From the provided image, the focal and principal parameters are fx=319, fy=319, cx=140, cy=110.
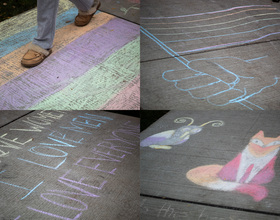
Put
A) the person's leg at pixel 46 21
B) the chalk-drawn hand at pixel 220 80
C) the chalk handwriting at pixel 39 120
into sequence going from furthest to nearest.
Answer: the person's leg at pixel 46 21, the chalk-drawn hand at pixel 220 80, the chalk handwriting at pixel 39 120

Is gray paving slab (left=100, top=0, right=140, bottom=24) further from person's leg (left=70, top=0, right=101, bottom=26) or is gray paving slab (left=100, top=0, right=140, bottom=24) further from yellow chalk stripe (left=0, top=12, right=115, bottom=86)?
person's leg (left=70, top=0, right=101, bottom=26)

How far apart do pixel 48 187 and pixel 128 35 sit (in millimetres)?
2419

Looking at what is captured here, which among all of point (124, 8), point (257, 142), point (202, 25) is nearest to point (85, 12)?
point (124, 8)

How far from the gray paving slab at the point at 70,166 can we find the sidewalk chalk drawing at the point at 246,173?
47 cm

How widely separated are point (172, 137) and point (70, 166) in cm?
85

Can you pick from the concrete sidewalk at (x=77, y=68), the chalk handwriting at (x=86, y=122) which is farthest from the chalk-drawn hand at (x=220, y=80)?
the chalk handwriting at (x=86, y=122)

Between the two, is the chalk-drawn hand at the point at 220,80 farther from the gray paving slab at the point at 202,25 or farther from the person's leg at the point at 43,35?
the person's leg at the point at 43,35

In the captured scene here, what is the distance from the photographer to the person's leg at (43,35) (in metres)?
3.37

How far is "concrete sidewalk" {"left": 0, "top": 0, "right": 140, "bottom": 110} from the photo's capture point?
3.07 metres

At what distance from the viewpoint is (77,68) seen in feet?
11.2

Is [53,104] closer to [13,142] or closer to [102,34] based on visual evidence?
[13,142]

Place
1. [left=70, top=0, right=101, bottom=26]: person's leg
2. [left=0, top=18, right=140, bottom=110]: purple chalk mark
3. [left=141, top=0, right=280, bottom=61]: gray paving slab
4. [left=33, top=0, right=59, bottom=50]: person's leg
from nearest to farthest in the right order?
[left=0, top=18, right=140, bottom=110]: purple chalk mark < [left=33, top=0, right=59, bottom=50]: person's leg < [left=141, top=0, right=280, bottom=61]: gray paving slab < [left=70, top=0, right=101, bottom=26]: person's leg

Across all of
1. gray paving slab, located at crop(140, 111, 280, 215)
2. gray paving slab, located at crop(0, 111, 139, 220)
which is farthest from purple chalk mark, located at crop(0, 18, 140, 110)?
gray paving slab, located at crop(140, 111, 280, 215)

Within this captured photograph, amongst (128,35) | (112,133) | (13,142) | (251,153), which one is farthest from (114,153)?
(128,35)
